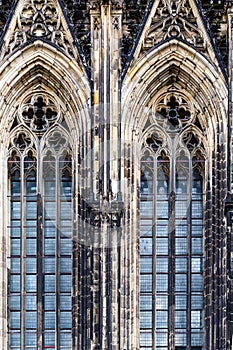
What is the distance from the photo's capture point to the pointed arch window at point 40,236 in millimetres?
29594

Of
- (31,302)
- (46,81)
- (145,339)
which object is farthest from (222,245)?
(46,81)

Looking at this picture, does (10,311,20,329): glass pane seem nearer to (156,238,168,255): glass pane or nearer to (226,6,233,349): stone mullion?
(156,238,168,255): glass pane

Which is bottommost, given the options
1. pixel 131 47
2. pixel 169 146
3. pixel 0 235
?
pixel 0 235

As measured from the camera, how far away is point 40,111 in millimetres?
30312

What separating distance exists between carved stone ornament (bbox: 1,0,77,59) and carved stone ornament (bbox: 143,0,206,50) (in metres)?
1.66

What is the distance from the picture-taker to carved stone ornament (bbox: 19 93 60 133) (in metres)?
30.2

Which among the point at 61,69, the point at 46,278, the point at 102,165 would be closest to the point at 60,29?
the point at 61,69

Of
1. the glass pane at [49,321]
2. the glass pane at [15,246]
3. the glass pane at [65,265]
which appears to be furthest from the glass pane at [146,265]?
the glass pane at [15,246]

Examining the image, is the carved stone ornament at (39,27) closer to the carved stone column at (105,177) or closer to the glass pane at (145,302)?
the carved stone column at (105,177)

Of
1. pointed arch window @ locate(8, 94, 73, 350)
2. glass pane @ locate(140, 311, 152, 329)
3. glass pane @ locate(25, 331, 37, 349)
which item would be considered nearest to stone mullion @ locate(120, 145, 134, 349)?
glass pane @ locate(140, 311, 152, 329)

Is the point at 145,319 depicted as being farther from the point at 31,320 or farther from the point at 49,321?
the point at 31,320

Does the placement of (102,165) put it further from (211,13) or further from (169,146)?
(211,13)

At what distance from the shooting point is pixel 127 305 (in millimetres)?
28984

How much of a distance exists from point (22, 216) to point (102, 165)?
2029mm
